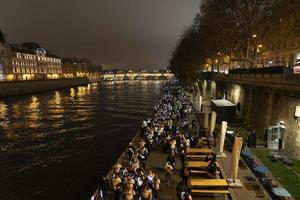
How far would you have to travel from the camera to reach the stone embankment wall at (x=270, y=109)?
68.8ft

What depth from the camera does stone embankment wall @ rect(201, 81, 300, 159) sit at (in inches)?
826

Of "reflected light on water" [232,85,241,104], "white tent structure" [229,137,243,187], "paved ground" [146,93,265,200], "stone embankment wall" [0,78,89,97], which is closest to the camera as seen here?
"paved ground" [146,93,265,200]

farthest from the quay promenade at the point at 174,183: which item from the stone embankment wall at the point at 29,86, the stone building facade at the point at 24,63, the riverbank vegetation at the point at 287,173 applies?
the stone building facade at the point at 24,63

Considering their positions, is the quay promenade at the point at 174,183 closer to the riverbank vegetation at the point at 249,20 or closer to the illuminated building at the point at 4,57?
the riverbank vegetation at the point at 249,20

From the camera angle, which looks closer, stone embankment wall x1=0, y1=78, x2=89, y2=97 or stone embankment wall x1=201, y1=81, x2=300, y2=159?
stone embankment wall x1=201, y1=81, x2=300, y2=159

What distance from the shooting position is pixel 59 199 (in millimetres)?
19797

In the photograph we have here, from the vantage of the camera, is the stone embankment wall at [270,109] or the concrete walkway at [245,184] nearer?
the concrete walkway at [245,184]

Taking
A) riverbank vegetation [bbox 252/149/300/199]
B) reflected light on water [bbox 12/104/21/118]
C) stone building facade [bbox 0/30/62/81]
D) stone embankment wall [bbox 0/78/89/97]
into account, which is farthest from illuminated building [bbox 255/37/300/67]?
stone building facade [bbox 0/30/62/81]

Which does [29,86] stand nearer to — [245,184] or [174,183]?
[174,183]

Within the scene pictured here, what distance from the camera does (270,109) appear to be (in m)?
25.9

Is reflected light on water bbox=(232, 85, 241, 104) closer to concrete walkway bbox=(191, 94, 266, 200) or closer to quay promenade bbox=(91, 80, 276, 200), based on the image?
quay promenade bbox=(91, 80, 276, 200)

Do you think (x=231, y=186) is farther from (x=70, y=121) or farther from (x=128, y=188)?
(x=70, y=121)

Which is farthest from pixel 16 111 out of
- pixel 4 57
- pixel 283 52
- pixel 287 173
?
pixel 283 52

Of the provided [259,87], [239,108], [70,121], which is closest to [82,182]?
[259,87]
